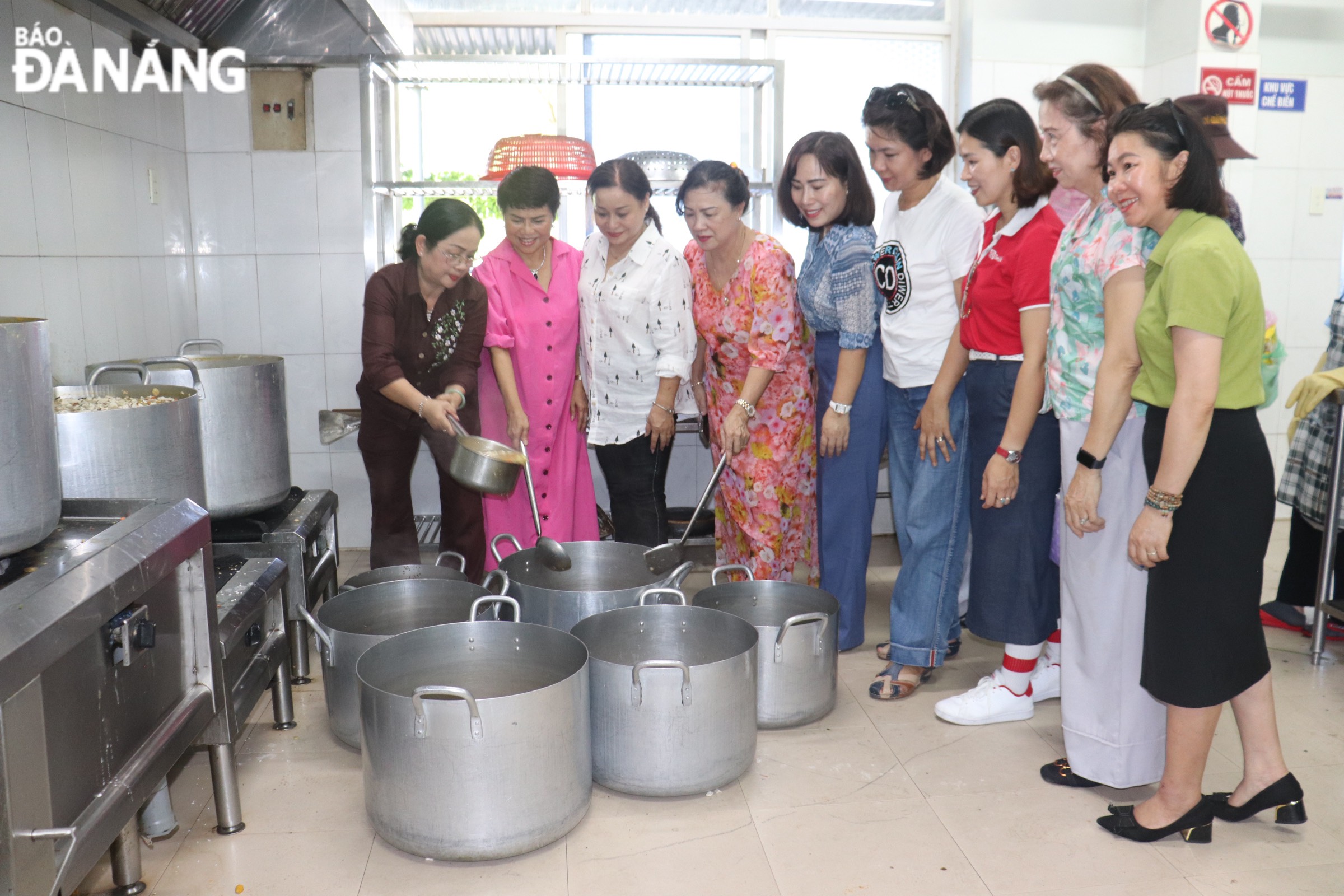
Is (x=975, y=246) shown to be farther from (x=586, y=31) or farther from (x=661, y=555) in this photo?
(x=586, y=31)

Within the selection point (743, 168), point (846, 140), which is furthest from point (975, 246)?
point (743, 168)

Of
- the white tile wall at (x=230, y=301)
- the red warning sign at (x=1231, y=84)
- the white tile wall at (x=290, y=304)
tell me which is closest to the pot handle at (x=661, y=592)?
the white tile wall at (x=290, y=304)

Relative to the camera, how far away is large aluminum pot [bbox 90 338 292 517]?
1.91 metres

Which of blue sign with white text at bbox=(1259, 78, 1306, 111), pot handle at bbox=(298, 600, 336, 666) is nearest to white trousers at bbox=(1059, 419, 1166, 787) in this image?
pot handle at bbox=(298, 600, 336, 666)

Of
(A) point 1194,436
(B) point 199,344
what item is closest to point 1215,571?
(A) point 1194,436

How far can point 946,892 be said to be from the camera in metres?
1.58

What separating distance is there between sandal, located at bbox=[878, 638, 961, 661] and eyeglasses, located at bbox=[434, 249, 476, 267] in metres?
1.42

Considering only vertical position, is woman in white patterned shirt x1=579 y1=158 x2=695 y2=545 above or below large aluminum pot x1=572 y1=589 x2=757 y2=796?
above

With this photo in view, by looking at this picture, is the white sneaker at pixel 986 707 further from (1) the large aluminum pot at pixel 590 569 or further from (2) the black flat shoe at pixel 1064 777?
(1) the large aluminum pot at pixel 590 569

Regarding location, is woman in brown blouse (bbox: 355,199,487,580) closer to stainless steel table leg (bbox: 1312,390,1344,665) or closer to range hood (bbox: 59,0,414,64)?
range hood (bbox: 59,0,414,64)

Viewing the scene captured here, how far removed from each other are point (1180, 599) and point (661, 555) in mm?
1102

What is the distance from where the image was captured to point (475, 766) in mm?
1556

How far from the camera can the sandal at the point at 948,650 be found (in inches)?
99.8

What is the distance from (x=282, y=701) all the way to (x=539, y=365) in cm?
105
